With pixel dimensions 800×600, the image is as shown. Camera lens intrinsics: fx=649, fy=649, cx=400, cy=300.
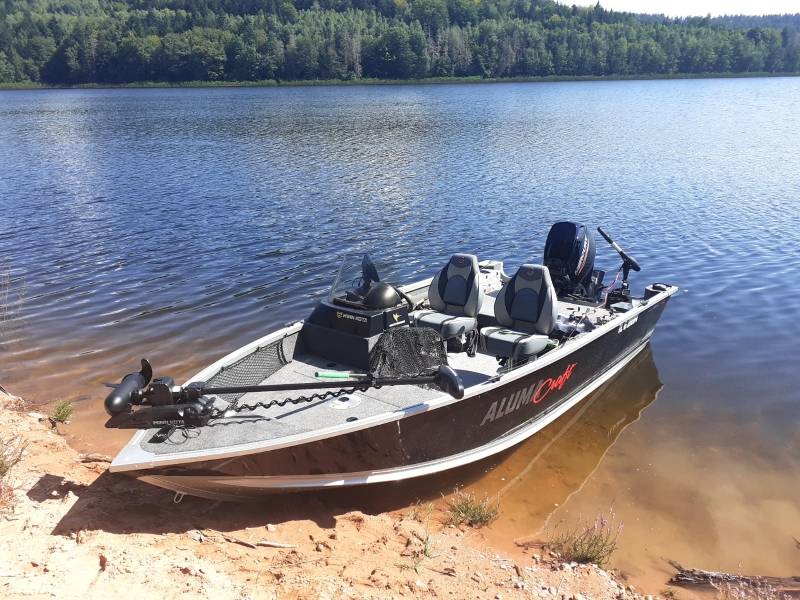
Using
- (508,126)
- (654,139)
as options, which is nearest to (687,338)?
(654,139)

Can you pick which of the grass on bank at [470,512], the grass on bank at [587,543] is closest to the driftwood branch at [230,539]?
the grass on bank at [470,512]

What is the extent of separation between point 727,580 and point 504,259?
9429 mm

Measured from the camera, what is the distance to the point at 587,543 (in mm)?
5496

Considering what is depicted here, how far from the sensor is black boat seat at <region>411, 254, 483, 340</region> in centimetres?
841

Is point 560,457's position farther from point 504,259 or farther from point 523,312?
point 504,259

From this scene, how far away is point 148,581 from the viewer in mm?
4348

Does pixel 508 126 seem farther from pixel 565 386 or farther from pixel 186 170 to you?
pixel 565 386

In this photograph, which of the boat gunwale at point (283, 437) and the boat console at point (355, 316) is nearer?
the boat gunwale at point (283, 437)

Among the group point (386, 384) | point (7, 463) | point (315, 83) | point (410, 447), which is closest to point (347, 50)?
point (315, 83)

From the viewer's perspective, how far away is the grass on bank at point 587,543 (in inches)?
214

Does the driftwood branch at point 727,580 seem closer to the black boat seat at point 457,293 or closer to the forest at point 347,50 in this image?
the black boat seat at point 457,293

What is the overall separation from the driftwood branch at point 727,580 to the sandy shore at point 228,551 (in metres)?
0.65

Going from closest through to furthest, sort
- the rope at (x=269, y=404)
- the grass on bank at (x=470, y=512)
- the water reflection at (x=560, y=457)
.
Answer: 1. the rope at (x=269, y=404)
2. the grass on bank at (x=470, y=512)
3. the water reflection at (x=560, y=457)

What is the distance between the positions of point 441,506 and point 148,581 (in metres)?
2.98
